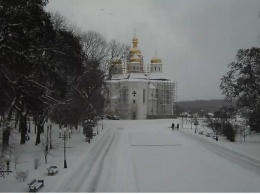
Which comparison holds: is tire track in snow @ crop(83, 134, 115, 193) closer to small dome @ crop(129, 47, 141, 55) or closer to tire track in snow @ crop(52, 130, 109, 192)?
tire track in snow @ crop(52, 130, 109, 192)

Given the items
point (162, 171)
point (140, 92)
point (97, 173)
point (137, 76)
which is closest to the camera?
point (97, 173)

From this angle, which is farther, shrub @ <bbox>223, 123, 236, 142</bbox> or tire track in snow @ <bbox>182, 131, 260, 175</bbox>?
shrub @ <bbox>223, 123, 236, 142</bbox>

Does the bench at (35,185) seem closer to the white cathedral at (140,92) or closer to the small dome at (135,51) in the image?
the white cathedral at (140,92)

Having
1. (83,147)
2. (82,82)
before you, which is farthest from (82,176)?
(82,82)

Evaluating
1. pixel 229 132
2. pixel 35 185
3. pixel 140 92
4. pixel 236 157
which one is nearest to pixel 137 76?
pixel 140 92

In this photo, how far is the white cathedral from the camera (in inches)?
2785

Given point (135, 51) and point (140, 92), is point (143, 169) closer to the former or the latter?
point (140, 92)

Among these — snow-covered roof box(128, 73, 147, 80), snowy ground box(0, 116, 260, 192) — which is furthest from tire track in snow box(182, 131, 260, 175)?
snow-covered roof box(128, 73, 147, 80)

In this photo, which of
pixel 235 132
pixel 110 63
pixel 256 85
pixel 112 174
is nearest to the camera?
pixel 112 174

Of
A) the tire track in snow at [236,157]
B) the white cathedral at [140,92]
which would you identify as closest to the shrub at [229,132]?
the tire track in snow at [236,157]

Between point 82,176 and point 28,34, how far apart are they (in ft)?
22.4

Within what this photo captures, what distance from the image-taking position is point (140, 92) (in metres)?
71.3

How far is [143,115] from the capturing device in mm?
70875

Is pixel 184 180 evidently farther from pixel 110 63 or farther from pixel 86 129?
pixel 110 63
